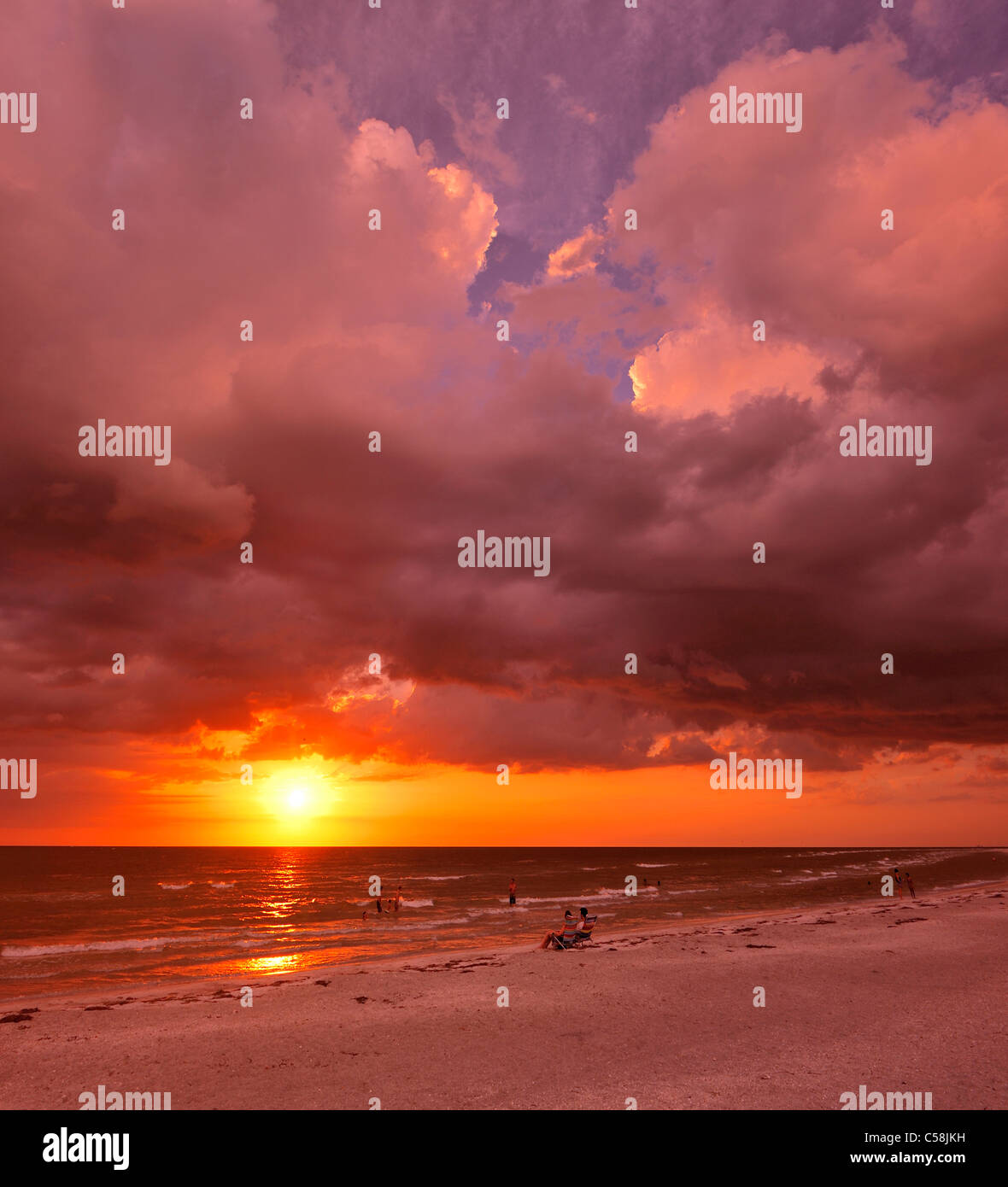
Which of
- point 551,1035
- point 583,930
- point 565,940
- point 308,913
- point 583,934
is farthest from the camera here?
point 308,913

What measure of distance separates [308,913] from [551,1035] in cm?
4655

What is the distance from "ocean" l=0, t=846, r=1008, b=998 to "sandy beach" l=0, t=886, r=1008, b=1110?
8.75m

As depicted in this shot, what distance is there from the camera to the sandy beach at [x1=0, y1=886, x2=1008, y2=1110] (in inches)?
510

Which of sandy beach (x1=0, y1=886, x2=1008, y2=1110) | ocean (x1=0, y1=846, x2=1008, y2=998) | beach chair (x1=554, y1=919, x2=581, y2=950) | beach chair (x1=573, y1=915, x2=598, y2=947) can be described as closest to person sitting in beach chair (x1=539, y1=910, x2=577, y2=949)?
beach chair (x1=554, y1=919, x2=581, y2=950)

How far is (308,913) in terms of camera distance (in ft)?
189

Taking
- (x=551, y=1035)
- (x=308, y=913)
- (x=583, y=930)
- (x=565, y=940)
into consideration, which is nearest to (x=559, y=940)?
(x=565, y=940)

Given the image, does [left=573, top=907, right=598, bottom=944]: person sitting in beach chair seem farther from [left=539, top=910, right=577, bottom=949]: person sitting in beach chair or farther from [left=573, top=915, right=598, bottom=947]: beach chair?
[left=539, top=910, right=577, bottom=949]: person sitting in beach chair

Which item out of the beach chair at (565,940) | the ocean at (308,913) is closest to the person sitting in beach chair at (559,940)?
the beach chair at (565,940)

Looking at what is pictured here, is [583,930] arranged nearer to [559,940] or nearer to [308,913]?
[559,940]

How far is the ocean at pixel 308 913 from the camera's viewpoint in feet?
115

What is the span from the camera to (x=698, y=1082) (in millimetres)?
12992

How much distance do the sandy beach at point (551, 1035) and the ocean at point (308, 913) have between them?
8.75 meters

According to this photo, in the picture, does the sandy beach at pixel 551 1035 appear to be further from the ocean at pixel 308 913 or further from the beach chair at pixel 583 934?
the ocean at pixel 308 913
